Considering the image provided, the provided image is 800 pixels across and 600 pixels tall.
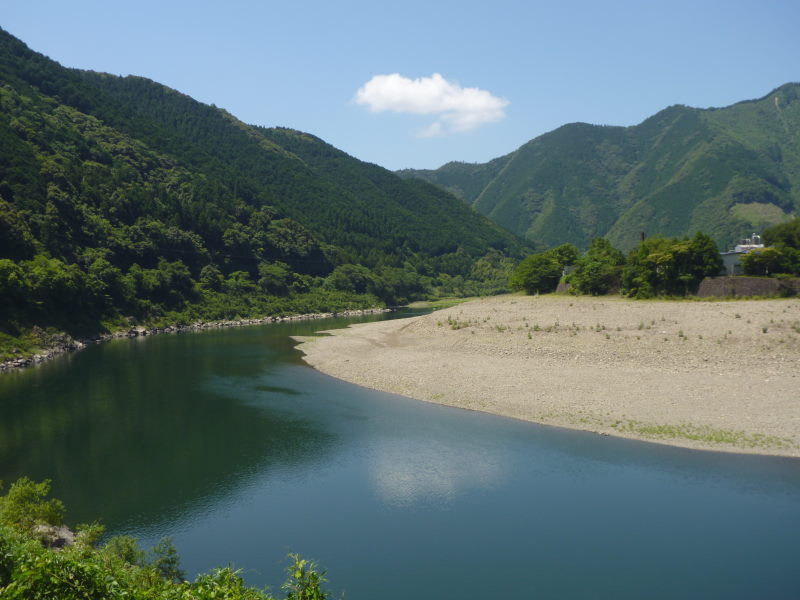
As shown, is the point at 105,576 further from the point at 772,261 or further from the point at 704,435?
the point at 772,261

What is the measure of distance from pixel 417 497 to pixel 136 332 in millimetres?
69697

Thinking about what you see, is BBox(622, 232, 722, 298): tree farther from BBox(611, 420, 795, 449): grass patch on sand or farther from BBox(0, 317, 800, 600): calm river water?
BBox(0, 317, 800, 600): calm river water

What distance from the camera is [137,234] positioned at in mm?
100500

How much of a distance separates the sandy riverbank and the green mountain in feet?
134

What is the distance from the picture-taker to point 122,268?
306 feet

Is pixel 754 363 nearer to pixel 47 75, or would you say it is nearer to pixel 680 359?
pixel 680 359

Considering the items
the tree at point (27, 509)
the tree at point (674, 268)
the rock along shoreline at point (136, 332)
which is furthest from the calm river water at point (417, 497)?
the tree at point (674, 268)

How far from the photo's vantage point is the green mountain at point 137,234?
7525 centimetres

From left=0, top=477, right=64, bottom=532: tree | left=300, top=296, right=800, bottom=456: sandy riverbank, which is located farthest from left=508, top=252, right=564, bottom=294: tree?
left=0, top=477, right=64, bottom=532: tree

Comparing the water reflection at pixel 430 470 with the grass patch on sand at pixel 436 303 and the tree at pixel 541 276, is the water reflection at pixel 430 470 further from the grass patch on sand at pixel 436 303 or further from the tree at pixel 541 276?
the grass patch on sand at pixel 436 303

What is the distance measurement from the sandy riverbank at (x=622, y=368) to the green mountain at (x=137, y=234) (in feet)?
134

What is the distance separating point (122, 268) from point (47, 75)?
94.1 meters

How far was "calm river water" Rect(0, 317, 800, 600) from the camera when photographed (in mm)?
18219

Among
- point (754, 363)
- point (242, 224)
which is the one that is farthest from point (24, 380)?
point (242, 224)
